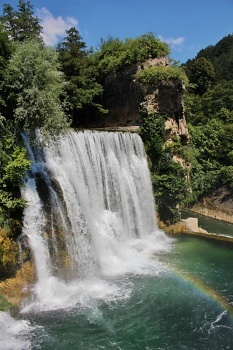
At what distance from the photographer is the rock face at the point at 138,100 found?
20.9 meters

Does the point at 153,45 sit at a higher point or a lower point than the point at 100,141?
higher

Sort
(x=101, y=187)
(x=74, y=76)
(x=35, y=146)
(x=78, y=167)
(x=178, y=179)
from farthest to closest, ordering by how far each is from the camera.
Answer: (x=74, y=76) < (x=178, y=179) < (x=101, y=187) < (x=78, y=167) < (x=35, y=146)

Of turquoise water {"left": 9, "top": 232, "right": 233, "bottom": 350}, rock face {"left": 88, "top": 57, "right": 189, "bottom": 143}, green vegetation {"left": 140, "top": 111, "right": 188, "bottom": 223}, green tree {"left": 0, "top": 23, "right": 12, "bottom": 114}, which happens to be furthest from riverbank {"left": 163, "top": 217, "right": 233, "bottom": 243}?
green tree {"left": 0, "top": 23, "right": 12, "bottom": 114}

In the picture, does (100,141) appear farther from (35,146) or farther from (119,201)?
(35,146)

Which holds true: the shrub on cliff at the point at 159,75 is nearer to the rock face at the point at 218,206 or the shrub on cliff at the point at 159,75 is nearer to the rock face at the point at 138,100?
the rock face at the point at 138,100

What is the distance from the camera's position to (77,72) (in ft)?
74.0

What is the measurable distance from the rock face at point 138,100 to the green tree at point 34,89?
9779 mm

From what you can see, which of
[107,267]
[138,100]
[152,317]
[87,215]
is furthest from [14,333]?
[138,100]

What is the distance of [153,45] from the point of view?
21.1m

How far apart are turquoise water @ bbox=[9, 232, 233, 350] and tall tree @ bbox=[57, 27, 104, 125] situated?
1341 centimetres

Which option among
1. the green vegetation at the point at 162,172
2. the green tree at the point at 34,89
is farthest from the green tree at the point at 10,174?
the green vegetation at the point at 162,172

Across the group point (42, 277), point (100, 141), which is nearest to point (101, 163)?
point (100, 141)

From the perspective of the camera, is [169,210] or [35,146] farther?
[169,210]

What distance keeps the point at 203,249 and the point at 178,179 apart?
4931mm
